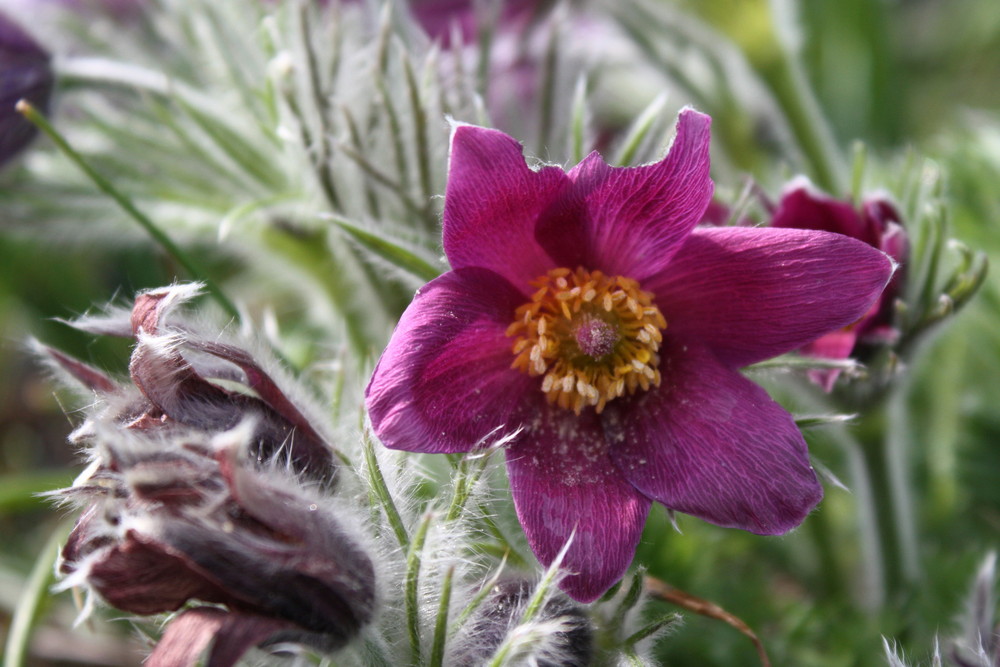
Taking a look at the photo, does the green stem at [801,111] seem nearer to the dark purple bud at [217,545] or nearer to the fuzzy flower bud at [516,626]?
the fuzzy flower bud at [516,626]

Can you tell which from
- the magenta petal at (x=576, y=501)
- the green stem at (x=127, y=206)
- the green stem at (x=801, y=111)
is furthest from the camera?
the green stem at (x=801, y=111)

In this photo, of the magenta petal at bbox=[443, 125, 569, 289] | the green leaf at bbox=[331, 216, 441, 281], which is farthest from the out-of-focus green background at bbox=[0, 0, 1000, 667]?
the magenta petal at bbox=[443, 125, 569, 289]

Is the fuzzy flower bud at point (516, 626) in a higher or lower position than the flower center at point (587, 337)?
lower

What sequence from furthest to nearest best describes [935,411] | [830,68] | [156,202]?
[830,68], [935,411], [156,202]

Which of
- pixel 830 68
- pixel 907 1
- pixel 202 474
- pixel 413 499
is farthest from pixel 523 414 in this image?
pixel 907 1

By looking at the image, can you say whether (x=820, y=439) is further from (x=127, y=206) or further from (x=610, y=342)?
(x=127, y=206)

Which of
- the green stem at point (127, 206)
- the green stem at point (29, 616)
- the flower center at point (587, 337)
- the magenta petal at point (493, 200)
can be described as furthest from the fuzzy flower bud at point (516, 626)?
the green stem at point (29, 616)

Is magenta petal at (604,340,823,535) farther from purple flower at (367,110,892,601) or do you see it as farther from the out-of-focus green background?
the out-of-focus green background

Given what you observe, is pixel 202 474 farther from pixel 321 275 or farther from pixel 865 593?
pixel 865 593
